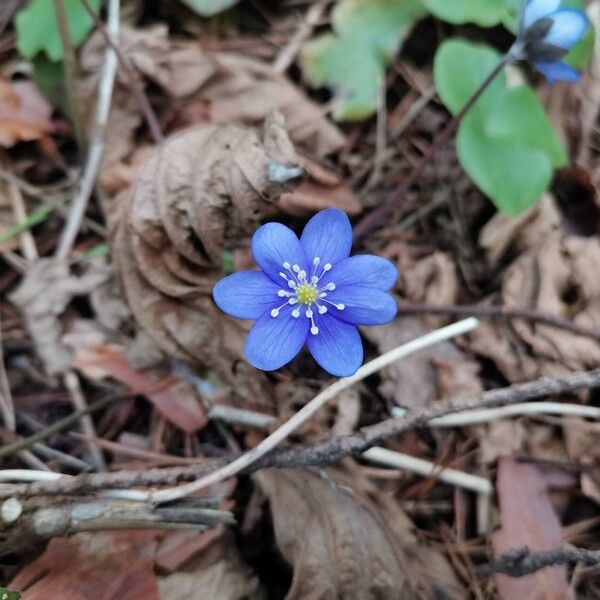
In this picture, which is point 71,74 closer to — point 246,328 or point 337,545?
point 246,328

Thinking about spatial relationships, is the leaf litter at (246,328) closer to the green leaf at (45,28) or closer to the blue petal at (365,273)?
the green leaf at (45,28)

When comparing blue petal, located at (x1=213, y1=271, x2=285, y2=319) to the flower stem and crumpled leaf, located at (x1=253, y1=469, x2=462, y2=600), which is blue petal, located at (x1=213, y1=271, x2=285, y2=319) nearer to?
crumpled leaf, located at (x1=253, y1=469, x2=462, y2=600)

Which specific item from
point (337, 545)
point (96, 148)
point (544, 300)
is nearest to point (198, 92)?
point (96, 148)

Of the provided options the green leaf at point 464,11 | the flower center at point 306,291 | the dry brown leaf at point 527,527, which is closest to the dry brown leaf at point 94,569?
the flower center at point 306,291

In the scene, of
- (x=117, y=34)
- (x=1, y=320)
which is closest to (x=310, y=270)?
(x=1, y=320)

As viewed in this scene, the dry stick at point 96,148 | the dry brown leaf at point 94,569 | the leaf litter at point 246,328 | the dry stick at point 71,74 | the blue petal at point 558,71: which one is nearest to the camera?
the dry brown leaf at point 94,569

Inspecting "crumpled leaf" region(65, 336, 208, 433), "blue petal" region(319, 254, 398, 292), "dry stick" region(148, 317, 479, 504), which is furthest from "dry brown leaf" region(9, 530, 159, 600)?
"blue petal" region(319, 254, 398, 292)

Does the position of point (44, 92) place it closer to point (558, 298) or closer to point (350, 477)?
point (350, 477)
